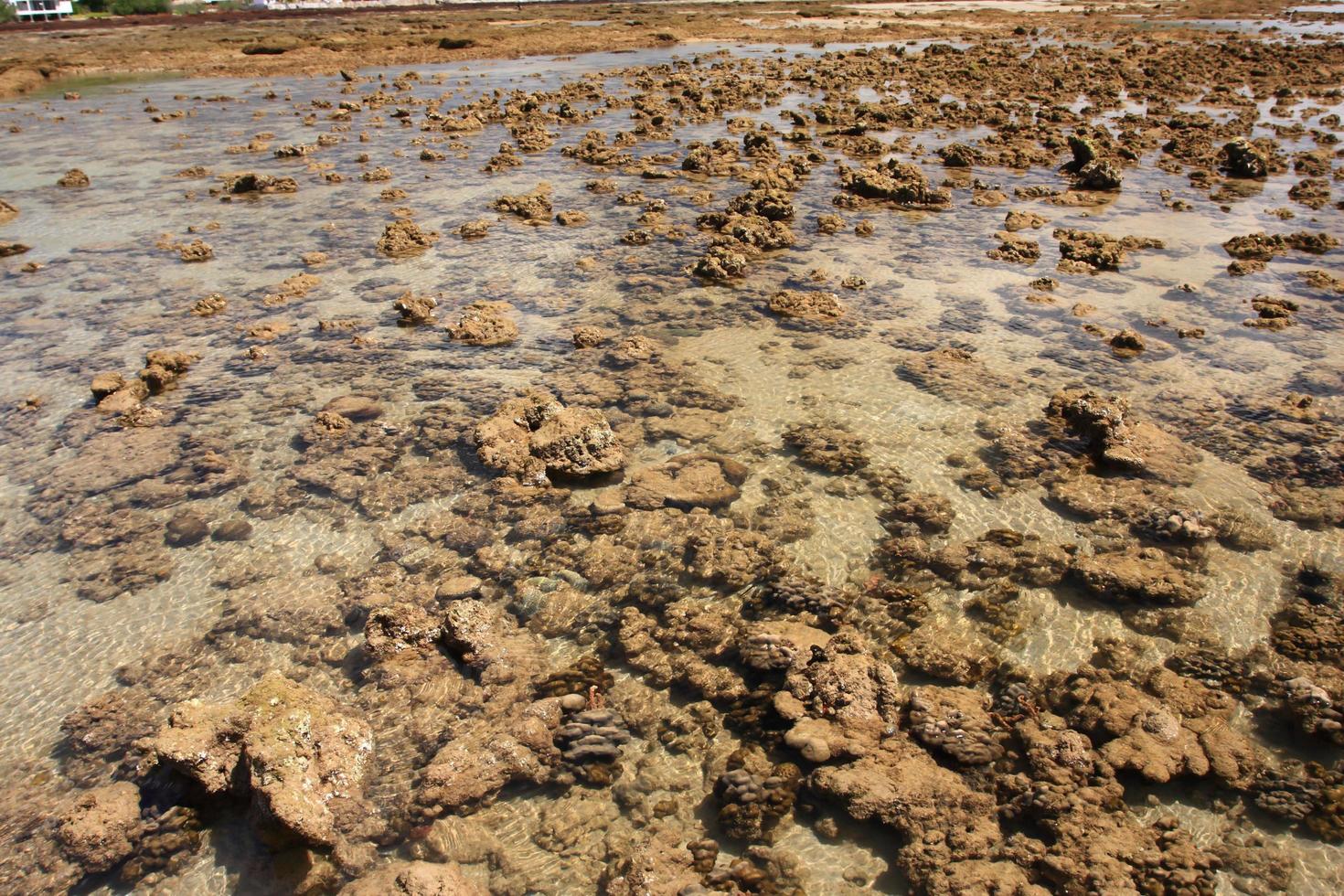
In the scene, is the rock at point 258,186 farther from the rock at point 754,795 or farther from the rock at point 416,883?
the rock at point 754,795

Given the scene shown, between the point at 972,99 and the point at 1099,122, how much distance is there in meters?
5.83

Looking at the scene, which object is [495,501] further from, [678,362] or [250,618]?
[678,362]

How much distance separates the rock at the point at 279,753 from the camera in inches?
228

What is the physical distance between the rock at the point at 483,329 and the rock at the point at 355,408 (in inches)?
89.5

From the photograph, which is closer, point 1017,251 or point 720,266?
point 720,266

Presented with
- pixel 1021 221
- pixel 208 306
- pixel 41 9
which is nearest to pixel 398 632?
pixel 208 306

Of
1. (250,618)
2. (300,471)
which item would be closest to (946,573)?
(250,618)

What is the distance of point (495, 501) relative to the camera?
31.4 feet

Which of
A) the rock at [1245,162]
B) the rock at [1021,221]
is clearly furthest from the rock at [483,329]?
the rock at [1245,162]

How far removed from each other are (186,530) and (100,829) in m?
4.16

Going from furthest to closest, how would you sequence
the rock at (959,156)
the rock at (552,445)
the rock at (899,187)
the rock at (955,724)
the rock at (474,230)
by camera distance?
the rock at (959,156), the rock at (899,187), the rock at (474,230), the rock at (552,445), the rock at (955,724)

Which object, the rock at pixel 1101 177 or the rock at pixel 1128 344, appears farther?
the rock at pixel 1101 177

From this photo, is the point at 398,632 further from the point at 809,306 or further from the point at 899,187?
the point at 899,187

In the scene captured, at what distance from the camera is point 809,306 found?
1414 cm
